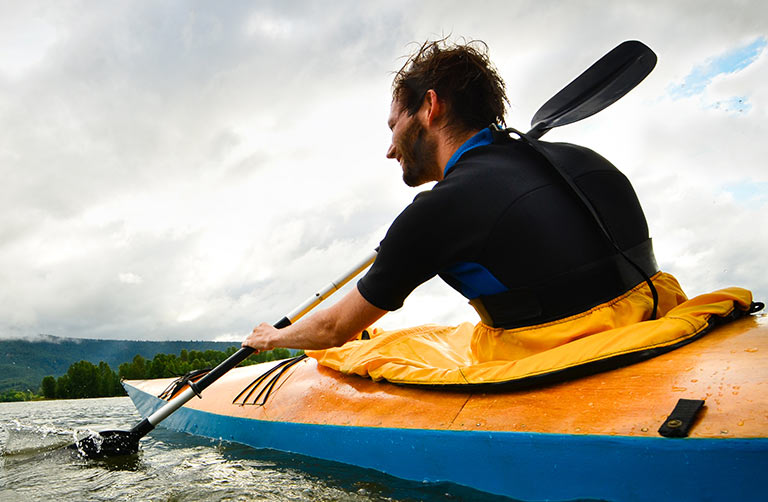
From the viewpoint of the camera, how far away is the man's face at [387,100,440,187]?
9.01 feet

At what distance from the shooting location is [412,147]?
280 cm

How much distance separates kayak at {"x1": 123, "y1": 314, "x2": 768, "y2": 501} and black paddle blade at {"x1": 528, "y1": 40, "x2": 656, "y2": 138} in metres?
1.38

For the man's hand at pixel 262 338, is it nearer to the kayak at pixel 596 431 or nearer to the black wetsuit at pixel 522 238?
the kayak at pixel 596 431

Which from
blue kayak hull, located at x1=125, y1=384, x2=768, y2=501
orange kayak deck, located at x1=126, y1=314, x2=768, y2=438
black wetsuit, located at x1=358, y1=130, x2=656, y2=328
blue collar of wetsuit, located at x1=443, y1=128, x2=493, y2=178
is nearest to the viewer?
blue kayak hull, located at x1=125, y1=384, x2=768, y2=501

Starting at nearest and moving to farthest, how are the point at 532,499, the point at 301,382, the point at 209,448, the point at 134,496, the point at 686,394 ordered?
the point at 686,394 → the point at 532,499 → the point at 134,496 → the point at 301,382 → the point at 209,448

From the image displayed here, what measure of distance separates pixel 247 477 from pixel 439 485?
48.6 inches

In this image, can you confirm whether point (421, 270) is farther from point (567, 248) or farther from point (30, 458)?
point (30, 458)

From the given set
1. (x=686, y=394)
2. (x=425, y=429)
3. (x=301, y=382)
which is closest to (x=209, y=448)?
(x=301, y=382)

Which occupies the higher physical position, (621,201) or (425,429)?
(621,201)

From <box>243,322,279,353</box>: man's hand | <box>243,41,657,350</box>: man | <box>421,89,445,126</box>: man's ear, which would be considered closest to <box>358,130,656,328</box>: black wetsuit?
<box>243,41,657,350</box>: man

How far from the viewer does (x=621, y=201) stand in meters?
2.10

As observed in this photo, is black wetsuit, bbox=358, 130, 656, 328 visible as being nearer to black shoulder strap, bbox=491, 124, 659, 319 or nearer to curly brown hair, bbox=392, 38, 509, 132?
black shoulder strap, bbox=491, 124, 659, 319

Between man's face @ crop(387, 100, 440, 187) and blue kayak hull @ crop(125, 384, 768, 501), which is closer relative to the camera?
blue kayak hull @ crop(125, 384, 768, 501)

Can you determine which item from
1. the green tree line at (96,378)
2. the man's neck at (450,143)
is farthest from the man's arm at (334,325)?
the green tree line at (96,378)
